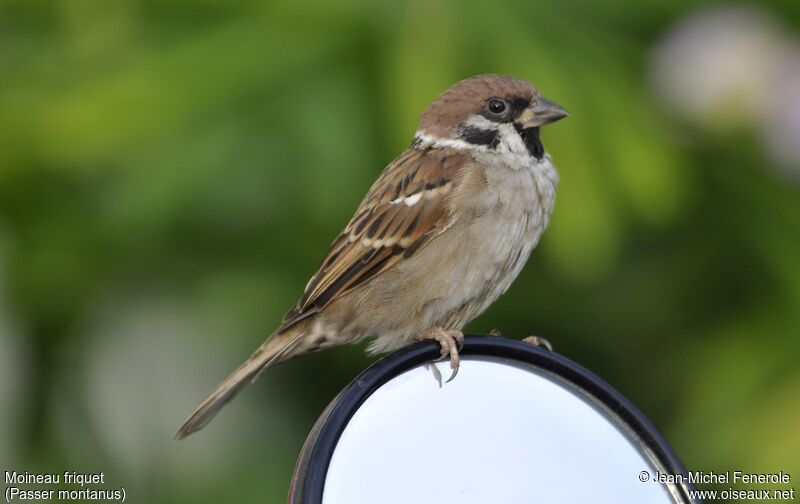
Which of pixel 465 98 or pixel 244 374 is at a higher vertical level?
pixel 465 98

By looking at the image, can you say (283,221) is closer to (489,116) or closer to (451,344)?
(489,116)

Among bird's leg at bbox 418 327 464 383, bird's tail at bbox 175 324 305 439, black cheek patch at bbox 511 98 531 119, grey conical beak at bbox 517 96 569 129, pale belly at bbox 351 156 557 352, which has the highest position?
black cheek patch at bbox 511 98 531 119

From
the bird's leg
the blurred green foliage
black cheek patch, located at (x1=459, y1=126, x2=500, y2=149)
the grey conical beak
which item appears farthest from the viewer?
the blurred green foliage

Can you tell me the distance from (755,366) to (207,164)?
1.39m

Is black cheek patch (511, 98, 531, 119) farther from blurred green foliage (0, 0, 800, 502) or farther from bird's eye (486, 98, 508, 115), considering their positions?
blurred green foliage (0, 0, 800, 502)

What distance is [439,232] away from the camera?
7.98ft

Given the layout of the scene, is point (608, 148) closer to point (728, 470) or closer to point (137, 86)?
point (728, 470)

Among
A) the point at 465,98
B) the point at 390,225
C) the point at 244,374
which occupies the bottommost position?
the point at 244,374

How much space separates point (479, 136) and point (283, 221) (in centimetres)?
58

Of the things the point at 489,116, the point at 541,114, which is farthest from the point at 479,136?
the point at 541,114

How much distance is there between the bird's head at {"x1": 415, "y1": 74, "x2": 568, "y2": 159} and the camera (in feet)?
8.25

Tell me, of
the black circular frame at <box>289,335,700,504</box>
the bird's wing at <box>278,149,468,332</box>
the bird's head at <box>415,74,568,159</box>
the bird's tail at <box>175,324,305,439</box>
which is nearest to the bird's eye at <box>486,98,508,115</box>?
the bird's head at <box>415,74,568,159</box>

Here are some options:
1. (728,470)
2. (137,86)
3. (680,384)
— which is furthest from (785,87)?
(137,86)

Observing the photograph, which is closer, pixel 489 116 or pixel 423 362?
pixel 423 362
